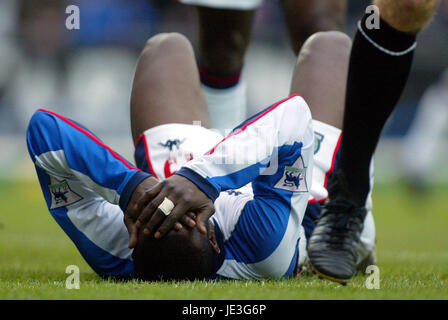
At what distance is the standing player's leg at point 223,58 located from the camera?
4.08 m

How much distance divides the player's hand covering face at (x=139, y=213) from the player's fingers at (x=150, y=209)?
2 cm

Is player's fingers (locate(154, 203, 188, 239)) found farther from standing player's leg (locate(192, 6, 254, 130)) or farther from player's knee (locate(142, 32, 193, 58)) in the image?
standing player's leg (locate(192, 6, 254, 130))

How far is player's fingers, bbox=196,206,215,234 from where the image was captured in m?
2.06

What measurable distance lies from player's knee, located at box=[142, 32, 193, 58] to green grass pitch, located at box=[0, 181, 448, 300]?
42.3 inches

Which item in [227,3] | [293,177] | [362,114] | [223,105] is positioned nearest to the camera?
[293,177]

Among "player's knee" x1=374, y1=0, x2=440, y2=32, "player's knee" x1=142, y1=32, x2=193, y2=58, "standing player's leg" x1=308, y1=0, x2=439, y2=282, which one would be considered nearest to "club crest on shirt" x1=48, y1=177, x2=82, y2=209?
"standing player's leg" x1=308, y1=0, x2=439, y2=282

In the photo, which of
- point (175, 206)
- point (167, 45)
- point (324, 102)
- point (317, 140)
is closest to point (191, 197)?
point (175, 206)

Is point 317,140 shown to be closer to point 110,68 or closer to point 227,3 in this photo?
point 227,3

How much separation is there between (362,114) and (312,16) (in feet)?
4.40

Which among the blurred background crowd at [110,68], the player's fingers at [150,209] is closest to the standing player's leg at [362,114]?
the player's fingers at [150,209]

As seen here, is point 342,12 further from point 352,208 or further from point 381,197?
point 381,197

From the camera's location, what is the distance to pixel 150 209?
2.04 m

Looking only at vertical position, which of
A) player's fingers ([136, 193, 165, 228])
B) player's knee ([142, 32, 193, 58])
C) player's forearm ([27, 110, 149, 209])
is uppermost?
player's knee ([142, 32, 193, 58])

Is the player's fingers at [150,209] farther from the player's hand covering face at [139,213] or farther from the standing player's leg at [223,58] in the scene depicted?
the standing player's leg at [223,58]
